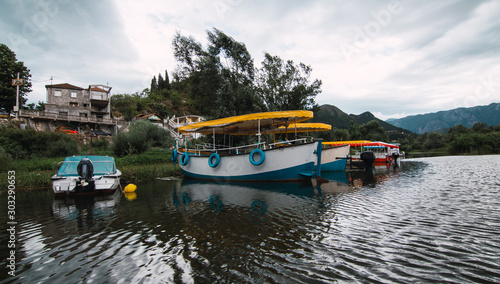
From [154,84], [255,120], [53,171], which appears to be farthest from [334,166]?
[154,84]

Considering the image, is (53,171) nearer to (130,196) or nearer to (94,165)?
(94,165)

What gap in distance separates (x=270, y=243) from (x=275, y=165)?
873 centimetres

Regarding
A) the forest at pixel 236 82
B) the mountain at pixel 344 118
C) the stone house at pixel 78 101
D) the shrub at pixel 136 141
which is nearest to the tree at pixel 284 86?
the forest at pixel 236 82

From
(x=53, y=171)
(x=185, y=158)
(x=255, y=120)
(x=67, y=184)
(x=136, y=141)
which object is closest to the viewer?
(x=67, y=184)

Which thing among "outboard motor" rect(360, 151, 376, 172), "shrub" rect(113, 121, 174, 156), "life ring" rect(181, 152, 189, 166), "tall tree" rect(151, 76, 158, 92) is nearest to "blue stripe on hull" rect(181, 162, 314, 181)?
"life ring" rect(181, 152, 189, 166)

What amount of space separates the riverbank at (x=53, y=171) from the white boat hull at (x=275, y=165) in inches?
254

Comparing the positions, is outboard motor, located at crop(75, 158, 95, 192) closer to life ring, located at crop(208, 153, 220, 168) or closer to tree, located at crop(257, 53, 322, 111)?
life ring, located at crop(208, 153, 220, 168)

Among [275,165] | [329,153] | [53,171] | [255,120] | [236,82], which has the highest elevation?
[236,82]

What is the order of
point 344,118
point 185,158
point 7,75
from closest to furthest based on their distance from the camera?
point 185,158 < point 7,75 < point 344,118

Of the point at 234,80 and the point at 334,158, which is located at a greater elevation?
the point at 234,80

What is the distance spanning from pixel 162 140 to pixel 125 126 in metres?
16.1

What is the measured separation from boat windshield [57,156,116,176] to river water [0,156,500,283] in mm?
3666

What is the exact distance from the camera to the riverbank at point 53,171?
44.7 ft

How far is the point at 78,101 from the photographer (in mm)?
43594
